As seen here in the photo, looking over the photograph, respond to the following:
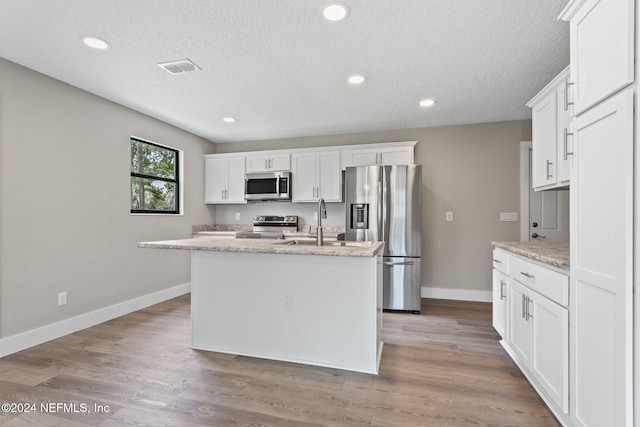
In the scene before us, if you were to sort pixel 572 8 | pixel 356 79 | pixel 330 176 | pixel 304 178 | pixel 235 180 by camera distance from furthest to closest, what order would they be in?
pixel 235 180 → pixel 304 178 → pixel 330 176 → pixel 356 79 → pixel 572 8

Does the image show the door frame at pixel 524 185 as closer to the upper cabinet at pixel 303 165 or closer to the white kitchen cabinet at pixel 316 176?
the upper cabinet at pixel 303 165

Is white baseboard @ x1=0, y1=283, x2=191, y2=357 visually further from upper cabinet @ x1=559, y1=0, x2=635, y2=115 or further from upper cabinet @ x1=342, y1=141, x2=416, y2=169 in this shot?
upper cabinet @ x1=559, y1=0, x2=635, y2=115

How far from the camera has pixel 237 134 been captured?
4.69 meters

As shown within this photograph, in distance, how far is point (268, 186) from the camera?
4586 millimetres

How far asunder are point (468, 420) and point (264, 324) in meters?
1.49

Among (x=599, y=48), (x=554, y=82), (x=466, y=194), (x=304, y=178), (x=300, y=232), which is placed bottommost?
(x=300, y=232)

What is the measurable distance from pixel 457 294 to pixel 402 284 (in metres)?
1.06

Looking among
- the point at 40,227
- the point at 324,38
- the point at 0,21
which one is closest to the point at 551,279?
the point at 324,38

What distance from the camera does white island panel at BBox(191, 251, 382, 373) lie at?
2.16m

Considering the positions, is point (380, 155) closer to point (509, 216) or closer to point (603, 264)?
point (509, 216)

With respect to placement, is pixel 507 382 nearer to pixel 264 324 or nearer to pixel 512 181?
pixel 264 324

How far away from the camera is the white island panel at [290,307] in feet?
7.08

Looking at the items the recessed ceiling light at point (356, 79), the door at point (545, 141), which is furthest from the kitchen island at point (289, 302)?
the recessed ceiling light at point (356, 79)

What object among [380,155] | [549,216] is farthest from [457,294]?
[380,155]
